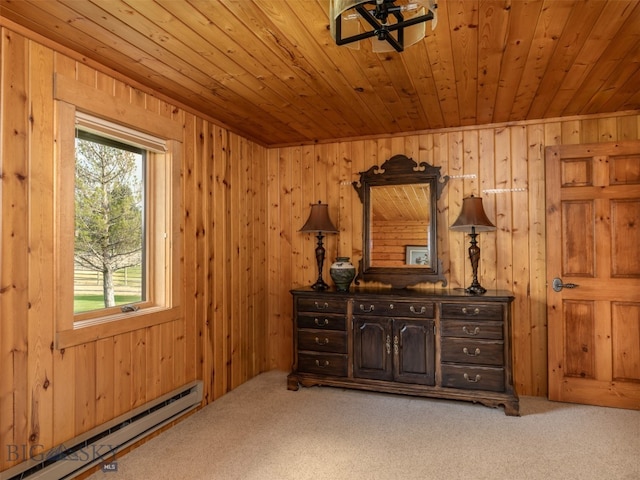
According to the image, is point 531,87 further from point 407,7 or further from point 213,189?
point 213,189

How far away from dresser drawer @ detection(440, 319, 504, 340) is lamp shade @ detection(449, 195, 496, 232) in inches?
30.3

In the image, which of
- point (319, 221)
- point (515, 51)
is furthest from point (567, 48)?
point (319, 221)

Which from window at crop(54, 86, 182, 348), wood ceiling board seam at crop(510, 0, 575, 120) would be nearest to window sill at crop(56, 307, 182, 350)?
window at crop(54, 86, 182, 348)

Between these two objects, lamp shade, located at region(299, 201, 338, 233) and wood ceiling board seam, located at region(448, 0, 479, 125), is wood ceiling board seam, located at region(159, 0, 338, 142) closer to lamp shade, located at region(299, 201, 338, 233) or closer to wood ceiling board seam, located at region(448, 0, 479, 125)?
lamp shade, located at region(299, 201, 338, 233)

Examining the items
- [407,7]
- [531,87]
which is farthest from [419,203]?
[407,7]

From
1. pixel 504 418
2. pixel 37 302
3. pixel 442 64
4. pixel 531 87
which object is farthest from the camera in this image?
pixel 504 418

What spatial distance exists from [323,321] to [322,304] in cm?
15

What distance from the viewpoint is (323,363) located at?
3537 mm

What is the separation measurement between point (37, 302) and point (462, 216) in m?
2.94

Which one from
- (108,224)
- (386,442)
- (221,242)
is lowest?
(386,442)

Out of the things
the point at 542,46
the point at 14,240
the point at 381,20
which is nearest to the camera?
the point at 381,20

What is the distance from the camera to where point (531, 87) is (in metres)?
2.75

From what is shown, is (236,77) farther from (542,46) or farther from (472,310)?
(472,310)

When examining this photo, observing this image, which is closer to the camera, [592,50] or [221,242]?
[592,50]
